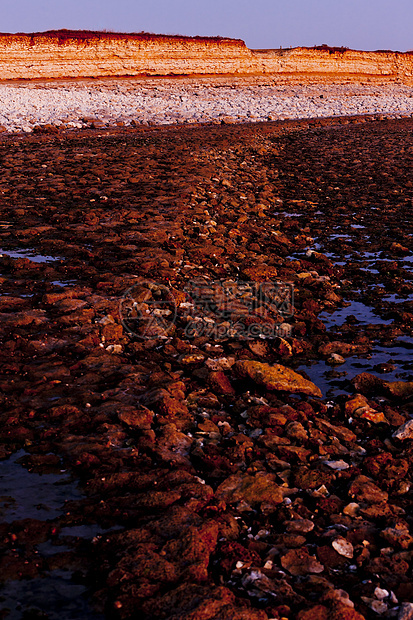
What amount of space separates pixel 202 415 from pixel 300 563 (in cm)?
167

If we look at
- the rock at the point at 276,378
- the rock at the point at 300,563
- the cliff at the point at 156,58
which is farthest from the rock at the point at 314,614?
the cliff at the point at 156,58

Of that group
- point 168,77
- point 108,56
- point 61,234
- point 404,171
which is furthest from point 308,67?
point 61,234

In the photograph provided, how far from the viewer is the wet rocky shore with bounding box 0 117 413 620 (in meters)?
2.97

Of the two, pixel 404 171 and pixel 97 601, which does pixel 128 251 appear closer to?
pixel 97 601

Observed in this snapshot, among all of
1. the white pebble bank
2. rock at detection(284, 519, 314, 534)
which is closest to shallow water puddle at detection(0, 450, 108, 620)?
rock at detection(284, 519, 314, 534)

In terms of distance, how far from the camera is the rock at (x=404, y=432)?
4.32 metres

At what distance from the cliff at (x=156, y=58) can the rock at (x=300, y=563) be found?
4320 cm

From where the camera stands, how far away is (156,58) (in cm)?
4578

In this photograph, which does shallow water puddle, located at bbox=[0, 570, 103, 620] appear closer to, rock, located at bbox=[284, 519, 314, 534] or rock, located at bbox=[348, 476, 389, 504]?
rock, located at bbox=[284, 519, 314, 534]

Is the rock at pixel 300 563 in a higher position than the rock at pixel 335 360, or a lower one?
lower

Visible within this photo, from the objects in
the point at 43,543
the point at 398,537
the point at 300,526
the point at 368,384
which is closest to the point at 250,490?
the point at 300,526

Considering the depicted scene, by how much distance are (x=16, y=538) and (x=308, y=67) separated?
2263 inches

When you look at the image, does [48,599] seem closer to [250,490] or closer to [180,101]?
[250,490]

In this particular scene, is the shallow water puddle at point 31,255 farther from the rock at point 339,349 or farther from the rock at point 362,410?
the rock at point 362,410
